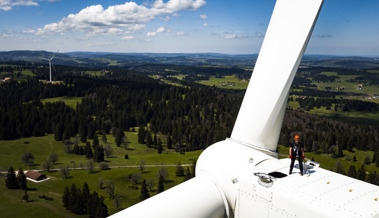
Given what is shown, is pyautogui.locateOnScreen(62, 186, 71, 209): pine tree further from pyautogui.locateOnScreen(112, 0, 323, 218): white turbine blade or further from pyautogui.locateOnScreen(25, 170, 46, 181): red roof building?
pyautogui.locateOnScreen(112, 0, 323, 218): white turbine blade

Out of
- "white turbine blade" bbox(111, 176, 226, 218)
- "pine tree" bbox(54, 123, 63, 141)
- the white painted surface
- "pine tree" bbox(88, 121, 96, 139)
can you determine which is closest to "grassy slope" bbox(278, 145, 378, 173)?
"pine tree" bbox(88, 121, 96, 139)

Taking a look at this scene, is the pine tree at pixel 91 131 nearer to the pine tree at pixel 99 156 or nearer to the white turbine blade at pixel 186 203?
the pine tree at pixel 99 156

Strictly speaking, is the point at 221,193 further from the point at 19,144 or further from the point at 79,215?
the point at 19,144

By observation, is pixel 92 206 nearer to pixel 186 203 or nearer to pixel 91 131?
pixel 186 203

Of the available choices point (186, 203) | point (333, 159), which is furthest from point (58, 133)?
point (186, 203)

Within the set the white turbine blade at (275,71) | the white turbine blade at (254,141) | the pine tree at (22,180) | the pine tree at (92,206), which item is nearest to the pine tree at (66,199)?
the pine tree at (92,206)

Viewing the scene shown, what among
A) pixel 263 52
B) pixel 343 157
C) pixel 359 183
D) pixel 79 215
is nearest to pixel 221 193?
pixel 359 183
